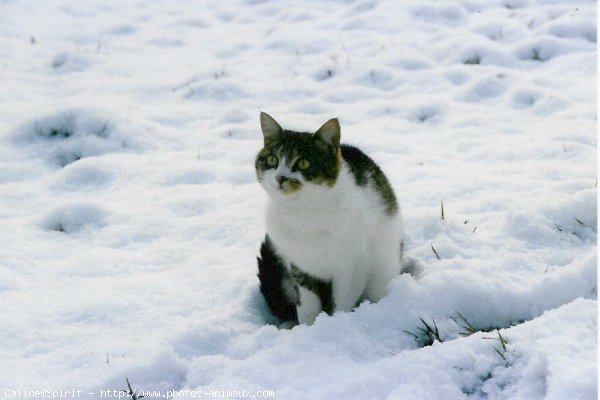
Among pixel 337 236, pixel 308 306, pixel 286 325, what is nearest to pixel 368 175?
pixel 337 236

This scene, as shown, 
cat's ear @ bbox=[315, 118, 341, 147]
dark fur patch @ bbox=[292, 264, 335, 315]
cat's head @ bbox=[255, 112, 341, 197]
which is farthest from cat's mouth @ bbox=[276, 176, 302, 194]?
dark fur patch @ bbox=[292, 264, 335, 315]

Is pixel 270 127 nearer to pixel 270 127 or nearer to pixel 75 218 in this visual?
pixel 270 127

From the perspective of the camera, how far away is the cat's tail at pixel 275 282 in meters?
2.74

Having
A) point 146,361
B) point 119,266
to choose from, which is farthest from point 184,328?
→ point 119,266

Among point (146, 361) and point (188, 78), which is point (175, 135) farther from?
point (146, 361)

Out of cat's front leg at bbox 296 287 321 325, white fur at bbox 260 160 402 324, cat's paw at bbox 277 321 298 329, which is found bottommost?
cat's paw at bbox 277 321 298 329

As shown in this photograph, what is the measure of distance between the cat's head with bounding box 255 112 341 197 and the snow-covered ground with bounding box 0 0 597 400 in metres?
0.57

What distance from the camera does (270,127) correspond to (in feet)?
9.01

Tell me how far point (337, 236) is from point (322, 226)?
0.26 feet

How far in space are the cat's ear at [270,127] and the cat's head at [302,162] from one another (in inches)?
3.0

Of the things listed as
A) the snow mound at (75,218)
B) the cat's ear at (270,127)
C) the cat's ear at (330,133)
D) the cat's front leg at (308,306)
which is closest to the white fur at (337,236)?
the cat's front leg at (308,306)

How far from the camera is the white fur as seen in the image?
8.03 feet

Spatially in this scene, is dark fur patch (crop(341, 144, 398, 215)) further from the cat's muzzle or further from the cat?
the cat's muzzle

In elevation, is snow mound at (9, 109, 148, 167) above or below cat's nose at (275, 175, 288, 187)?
below
